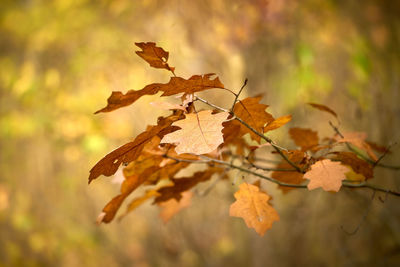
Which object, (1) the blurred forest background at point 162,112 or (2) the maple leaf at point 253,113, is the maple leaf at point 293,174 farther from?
(1) the blurred forest background at point 162,112

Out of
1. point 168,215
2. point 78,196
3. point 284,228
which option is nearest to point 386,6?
point 284,228

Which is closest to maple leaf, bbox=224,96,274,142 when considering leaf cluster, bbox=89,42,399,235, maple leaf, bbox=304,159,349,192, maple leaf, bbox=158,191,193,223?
leaf cluster, bbox=89,42,399,235

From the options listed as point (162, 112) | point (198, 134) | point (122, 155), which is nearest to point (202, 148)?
point (198, 134)

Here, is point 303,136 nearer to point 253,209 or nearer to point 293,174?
point 293,174

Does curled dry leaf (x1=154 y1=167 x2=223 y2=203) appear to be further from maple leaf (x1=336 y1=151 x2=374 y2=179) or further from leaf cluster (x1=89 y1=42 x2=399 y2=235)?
maple leaf (x1=336 y1=151 x2=374 y2=179)

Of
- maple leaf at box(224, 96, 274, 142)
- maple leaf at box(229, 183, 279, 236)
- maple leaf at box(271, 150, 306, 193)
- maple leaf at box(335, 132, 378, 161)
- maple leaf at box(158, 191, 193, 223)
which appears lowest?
maple leaf at box(229, 183, 279, 236)

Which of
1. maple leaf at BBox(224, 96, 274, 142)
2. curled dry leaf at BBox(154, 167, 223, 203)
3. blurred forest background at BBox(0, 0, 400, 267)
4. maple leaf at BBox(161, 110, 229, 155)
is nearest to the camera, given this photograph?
maple leaf at BBox(161, 110, 229, 155)
